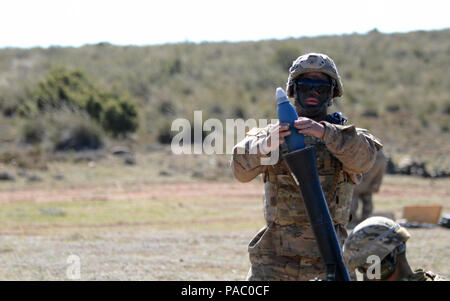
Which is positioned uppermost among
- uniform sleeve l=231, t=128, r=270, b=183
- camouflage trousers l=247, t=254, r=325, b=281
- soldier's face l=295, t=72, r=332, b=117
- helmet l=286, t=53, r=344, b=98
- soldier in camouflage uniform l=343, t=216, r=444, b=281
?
helmet l=286, t=53, r=344, b=98

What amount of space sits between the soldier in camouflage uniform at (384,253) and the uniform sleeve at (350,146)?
1.08 feet

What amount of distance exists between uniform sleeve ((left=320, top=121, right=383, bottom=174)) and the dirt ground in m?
5.13

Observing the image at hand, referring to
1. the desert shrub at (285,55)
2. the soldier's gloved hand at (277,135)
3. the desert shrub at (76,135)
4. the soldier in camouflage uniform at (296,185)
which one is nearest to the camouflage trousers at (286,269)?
the soldier in camouflage uniform at (296,185)

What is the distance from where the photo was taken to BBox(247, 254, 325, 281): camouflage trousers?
4148 mm

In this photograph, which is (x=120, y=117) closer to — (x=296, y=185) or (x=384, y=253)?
(x=296, y=185)

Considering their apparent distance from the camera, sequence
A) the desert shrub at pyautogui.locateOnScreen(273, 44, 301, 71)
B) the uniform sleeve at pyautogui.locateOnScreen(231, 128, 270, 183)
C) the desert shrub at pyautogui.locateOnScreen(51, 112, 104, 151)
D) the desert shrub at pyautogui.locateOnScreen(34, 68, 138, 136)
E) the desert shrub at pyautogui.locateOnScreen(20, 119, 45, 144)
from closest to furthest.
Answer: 1. the uniform sleeve at pyautogui.locateOnScreen(231, 128, 270, 183)
2. the desert shrub at pyautogui.locateOnScreen(51, 112, 104, 151)
3. the desert shrub at pyautogui.locateOnScreen(20, 119, 45, 144)
4. the desert shrub at pyautogui.locateOnScreen(34, 68, 138, 136)
5. the desert shrub at pyautogui.locateOnScreen(273, 44, 301, 71)

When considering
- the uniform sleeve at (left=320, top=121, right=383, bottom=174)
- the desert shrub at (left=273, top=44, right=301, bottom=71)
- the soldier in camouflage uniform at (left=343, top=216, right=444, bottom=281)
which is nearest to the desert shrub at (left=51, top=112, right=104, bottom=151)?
the uniform sleeve at (left=320, top=121, right=383, bottom=174)

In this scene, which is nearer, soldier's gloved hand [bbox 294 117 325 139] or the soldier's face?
soldier's gloved hand [bbox 294 117 325 139]

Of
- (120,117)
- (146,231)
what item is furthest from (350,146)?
(120,117)

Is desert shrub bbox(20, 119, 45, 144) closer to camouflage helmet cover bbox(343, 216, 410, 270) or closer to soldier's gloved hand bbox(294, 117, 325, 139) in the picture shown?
camouflage helmet cover bbox(343, 216, 410, 270)

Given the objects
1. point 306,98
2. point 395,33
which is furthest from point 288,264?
point 395,33
